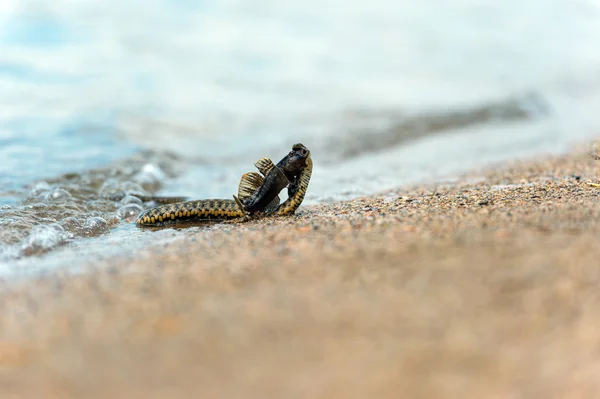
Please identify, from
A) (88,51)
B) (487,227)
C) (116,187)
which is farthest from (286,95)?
(487,227)

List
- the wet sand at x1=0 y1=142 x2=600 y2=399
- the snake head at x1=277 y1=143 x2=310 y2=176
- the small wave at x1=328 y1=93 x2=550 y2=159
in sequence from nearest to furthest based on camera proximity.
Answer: the wet sand at x1=0 y1=142 x2=600 y2=399
the snake head at x1=277 y1=143 x2=310 y2=176
the small wave at x1=328 y1=93 x2=550 y2=159

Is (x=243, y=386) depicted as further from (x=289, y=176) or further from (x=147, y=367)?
(x=289, y=176)

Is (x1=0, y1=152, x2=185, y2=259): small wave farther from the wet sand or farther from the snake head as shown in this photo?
the snake head

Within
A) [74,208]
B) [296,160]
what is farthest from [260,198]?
[74,208]

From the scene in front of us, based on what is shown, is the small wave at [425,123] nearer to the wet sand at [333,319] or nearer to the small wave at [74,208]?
the small wave at [74,208]

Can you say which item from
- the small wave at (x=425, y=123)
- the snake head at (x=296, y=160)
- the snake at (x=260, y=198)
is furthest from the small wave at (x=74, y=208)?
the small wave at (x=425, y=123)

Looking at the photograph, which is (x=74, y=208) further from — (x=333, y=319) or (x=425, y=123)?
(x=425, y=123)

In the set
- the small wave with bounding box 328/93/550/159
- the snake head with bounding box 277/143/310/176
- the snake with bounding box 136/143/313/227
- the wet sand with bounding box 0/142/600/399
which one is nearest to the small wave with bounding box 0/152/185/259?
the snake with bounding box 136/143/313/227
